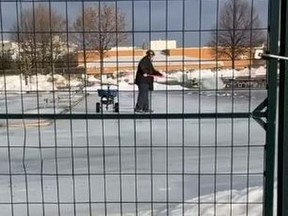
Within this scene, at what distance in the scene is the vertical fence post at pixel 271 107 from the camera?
2.99 metres

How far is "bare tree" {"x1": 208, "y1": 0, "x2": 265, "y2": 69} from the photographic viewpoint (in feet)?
11.6

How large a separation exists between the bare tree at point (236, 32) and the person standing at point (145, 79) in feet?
1.47

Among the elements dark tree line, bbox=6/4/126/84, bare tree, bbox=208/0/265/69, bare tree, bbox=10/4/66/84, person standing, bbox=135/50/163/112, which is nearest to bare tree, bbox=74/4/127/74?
dark tree line, bbox=6/4/126/84

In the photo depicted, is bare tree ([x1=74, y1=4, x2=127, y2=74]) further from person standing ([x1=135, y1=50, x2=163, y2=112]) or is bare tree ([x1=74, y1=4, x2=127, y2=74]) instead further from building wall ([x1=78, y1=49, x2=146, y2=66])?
person standing ([x1=135, y1=50, x2=163, y2=112])

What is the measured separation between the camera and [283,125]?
2.96 meters

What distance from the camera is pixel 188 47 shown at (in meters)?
3.60

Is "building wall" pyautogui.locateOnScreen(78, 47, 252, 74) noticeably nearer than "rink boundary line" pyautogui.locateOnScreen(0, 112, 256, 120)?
No

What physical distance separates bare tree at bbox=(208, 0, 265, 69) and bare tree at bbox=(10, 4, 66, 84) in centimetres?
105

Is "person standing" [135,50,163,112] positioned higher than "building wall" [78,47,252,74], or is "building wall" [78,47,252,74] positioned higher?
"building wall" [78,47,252,74]

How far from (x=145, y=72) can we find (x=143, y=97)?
243 millimetres

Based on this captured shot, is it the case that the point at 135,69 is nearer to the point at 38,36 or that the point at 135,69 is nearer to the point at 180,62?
the point at 180,62

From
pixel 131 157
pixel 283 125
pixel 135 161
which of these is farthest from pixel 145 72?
pixel 131 157

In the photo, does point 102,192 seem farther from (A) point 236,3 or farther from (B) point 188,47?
(A) point 236,3

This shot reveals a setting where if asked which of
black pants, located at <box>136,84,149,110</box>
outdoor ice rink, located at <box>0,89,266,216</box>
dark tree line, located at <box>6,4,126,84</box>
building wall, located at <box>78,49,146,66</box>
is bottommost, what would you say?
outdoor ice rink, located at <box>0,89,266,216</box>
